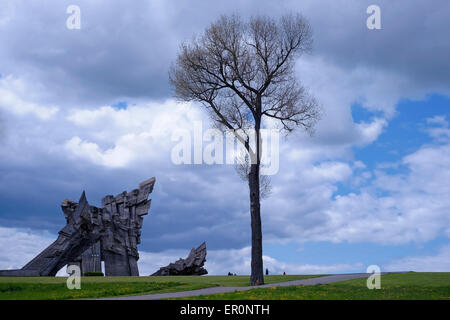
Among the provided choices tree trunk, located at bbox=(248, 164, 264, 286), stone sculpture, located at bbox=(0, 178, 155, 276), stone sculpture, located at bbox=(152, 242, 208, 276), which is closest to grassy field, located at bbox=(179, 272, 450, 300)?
tree trunk, located at bbox=(248, 164, 264, 286)

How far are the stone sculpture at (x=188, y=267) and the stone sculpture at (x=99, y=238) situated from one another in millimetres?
2933

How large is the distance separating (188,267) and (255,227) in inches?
678

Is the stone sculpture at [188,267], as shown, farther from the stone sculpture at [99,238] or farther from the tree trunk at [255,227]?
the tree trunk at [255,227]

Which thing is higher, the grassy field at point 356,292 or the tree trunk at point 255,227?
the tree trunk at point 255,227

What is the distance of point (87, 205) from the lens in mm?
42344

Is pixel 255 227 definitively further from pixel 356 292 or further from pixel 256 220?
pixel 356 292

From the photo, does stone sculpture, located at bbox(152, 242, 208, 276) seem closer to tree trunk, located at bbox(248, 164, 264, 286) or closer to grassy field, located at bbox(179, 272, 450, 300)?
tree trunk, located at bbox(248, 164, 264, 286)

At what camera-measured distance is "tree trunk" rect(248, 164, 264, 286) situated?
28703 millimetres

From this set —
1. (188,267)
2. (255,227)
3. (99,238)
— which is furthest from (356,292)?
(99,238)

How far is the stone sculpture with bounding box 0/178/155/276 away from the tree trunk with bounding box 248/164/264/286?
731 inches

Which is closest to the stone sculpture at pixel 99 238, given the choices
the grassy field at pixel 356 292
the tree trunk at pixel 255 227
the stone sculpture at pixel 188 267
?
the stone sculpture at pixel 188 267

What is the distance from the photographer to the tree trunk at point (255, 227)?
2870 cm

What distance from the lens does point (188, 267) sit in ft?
146
